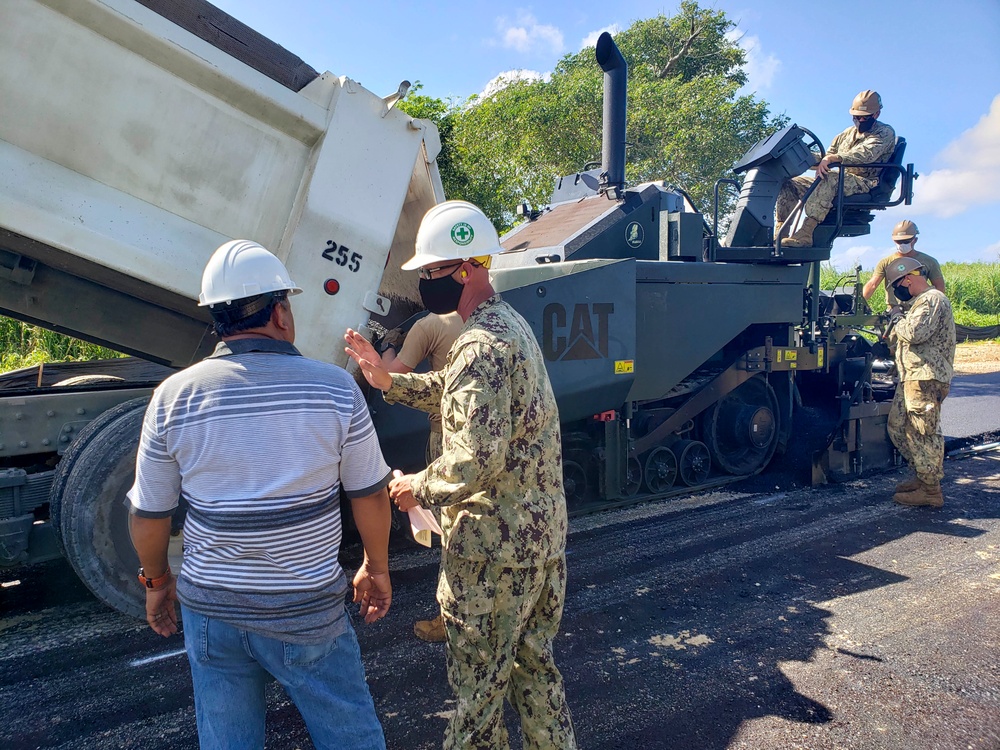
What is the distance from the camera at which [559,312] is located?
4.55 metres

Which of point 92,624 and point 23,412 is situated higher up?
point 23,412

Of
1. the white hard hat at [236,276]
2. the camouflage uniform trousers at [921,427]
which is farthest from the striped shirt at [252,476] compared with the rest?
the camouflage uniform trousers at [921,427]

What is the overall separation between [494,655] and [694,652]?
1.60 m

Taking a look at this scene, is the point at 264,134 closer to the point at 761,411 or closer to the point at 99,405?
the point at 99,405

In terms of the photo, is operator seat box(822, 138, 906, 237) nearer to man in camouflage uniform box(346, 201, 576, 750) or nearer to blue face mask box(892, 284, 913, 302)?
blue face mask box(892, 284, 913, 302)

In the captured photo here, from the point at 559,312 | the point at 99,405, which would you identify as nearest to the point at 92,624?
the point at 99,405

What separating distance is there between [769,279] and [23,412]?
17.2ft

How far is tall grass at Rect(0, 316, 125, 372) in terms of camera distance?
32.2ft

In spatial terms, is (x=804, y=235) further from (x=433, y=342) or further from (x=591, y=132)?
(x=591, y=132)

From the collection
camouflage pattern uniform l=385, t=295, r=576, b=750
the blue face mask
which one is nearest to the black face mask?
camouflage pattern uniform l=385, t=295, r=576, b=750

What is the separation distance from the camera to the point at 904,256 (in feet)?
21.4

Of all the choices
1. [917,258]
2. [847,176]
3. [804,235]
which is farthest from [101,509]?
[917,258]

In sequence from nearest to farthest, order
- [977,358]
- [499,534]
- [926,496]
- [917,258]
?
1. [499,534]
2. [926,496]
3. [917,258]
4. [977,358]

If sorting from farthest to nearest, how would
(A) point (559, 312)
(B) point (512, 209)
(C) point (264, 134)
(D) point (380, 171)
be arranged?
(B) point (512, 209), (A) point (559, 312), (D) point (380, 171), (C) point (264, 134)
